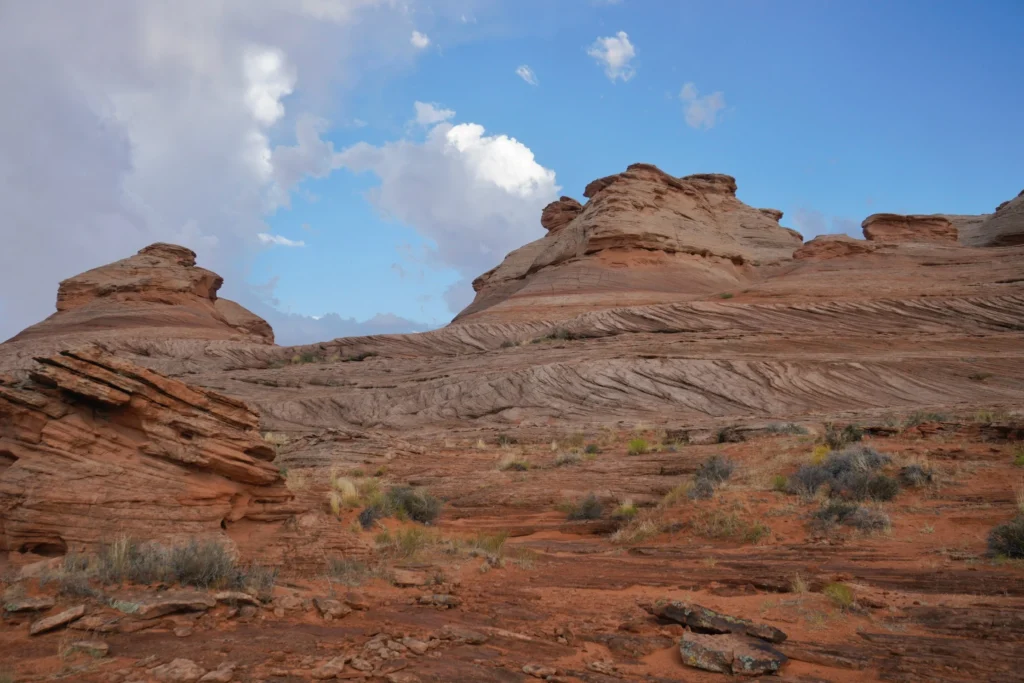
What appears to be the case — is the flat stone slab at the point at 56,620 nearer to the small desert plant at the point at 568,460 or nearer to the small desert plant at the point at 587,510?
the small desert plant at the point at 587,510

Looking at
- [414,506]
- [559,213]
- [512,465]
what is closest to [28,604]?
[414,506]

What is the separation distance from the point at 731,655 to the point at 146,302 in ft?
171

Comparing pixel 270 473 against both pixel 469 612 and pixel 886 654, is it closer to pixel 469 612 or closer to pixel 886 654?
pixel 469 612

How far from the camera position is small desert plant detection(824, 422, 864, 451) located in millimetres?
13859

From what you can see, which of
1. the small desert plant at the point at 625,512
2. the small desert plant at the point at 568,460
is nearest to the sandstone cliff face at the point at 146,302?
the small desert plant at the point at 568,460

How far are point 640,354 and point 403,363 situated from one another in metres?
11.7

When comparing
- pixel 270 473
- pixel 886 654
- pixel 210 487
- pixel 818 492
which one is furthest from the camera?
pixel 818 492

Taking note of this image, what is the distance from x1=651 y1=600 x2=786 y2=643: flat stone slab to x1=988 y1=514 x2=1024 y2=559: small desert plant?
136 inches

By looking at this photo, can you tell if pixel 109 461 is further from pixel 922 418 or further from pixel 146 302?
pixel 146 302

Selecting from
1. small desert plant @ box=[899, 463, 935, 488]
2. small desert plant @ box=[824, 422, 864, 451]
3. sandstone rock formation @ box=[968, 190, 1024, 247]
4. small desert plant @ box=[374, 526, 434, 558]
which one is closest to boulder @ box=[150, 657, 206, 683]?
small desert plant @ box=[374, 526, 434, 558]

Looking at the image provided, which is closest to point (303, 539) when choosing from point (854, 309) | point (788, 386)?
point (788, 386)

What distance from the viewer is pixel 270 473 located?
369 inches

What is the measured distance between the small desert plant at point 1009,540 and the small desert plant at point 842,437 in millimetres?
5430

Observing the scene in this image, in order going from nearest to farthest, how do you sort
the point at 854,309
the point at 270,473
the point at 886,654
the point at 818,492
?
the point at 886,654, the point at 270,473, the point at 818,492, the point at 854,309
